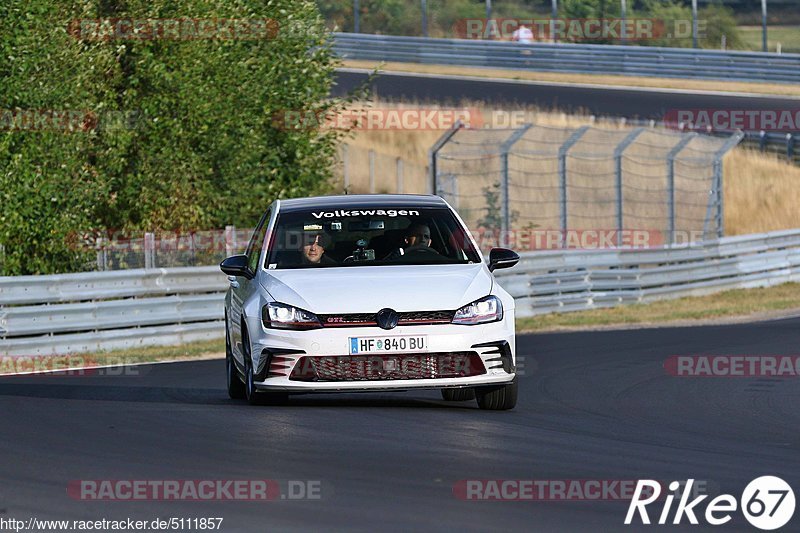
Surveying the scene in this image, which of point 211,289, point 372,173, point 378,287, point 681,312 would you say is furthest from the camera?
point 372,173

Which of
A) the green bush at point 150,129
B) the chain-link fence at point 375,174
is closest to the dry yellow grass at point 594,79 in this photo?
the chain-link fence at point 375,174

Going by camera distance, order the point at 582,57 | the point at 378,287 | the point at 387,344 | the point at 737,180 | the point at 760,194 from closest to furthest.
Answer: the point at 387,344 → the point at 378,287 → the point at 760,194 → the point at 737,180 → the point at 582,57

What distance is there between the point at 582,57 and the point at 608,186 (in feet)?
58.2

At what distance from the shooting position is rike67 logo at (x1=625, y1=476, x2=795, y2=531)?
6.68 metres

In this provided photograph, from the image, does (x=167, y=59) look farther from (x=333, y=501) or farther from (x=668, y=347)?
(x=333, y=501)

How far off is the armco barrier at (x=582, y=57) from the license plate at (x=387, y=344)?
33.2 meters

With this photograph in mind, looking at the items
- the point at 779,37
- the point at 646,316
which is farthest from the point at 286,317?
the point at 779,37

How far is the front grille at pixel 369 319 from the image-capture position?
1021 cm

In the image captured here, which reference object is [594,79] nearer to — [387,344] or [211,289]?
[211,289]

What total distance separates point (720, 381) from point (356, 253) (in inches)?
164

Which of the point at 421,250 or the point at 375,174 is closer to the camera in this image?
the point at 421,250

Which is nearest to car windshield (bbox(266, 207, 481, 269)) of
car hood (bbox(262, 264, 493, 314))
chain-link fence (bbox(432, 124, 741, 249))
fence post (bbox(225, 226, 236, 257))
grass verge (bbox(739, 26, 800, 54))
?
car hood (bbox(262, 264, 493, 314))

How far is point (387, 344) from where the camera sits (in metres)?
10.2

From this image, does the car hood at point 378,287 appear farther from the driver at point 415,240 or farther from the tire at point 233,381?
the tire at point 233,381
